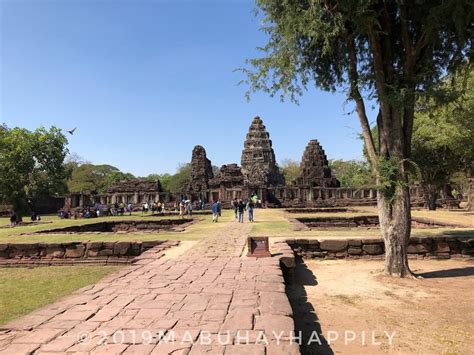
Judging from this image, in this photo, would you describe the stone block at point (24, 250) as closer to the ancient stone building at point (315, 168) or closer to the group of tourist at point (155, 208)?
the group of tourist at point (155, 208)

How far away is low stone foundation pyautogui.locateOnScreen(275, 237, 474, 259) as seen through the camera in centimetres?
1000

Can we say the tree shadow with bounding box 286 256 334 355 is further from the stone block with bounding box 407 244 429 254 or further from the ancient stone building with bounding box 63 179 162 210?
the ancient stone building with bounding box 63 179 162 210

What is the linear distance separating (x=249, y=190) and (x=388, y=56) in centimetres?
2512

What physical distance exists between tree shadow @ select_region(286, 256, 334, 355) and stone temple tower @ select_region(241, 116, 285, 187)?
36.8 meters

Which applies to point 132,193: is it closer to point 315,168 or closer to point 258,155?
point 258,155

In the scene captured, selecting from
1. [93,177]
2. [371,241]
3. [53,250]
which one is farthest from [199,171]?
[371,241]

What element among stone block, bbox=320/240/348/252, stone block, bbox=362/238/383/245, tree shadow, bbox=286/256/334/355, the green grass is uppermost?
stone block, bbox=362/238/383/245

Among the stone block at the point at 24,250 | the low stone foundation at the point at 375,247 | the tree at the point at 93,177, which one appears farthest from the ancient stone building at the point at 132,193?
the low stone foundation at the point at 375,247

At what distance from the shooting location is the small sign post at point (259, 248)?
8117 mm

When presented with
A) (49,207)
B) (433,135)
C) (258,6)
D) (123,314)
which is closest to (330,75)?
(258,6)

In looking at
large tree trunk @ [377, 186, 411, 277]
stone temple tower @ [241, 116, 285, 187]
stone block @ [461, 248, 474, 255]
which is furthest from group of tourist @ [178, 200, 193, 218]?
stone temple tower @ [241, 116, 285, 187]

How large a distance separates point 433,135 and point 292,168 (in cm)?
6462

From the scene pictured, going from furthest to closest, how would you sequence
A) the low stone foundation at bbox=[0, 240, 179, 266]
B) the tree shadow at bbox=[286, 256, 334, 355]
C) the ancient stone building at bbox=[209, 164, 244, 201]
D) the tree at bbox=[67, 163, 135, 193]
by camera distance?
the tree at bbox=[67, 163, 135, 193] < the ancient stone building at bbox=[209, 164, 244, 201] < the low stone foundation at bbox=[0, 240, 179, 266] < the tree shadow at bbox=[286, 256, 334, 355]

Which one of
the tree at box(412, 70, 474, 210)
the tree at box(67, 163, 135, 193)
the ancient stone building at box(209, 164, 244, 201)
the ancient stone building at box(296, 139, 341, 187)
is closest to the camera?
the tree at box(412, 70, 474, 210)
